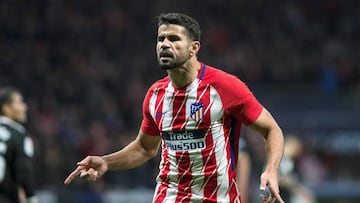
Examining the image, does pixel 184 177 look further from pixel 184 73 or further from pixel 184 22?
pixel 184 22

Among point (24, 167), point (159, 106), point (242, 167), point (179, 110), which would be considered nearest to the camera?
point (179, 110)

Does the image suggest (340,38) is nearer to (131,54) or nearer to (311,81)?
(311,81)

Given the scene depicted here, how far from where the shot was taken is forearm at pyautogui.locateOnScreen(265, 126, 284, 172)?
5.36 metres

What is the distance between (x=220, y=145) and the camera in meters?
5.61

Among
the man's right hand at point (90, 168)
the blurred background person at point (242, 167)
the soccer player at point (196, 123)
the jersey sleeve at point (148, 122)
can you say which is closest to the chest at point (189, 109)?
the soccer player at point (196, 123)

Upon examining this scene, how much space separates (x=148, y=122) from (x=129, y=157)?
269 mm

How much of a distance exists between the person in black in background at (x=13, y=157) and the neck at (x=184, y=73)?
2877 mm

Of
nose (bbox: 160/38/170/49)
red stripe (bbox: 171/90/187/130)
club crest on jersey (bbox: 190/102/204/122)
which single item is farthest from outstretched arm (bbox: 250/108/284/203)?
nose (bbox: 160/38/170/49)

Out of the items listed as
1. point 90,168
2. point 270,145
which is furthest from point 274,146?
point 90,168

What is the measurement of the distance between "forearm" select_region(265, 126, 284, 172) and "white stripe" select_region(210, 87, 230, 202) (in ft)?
0.93

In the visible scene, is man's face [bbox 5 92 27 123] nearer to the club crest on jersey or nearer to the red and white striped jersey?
the red and white striped jersey

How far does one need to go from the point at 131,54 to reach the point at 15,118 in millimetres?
9810

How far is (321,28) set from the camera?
2111 cm

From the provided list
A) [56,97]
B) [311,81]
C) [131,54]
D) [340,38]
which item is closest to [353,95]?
[311,81]
